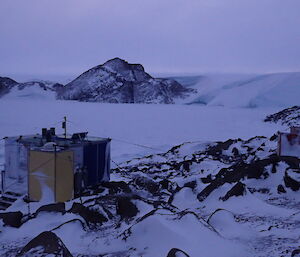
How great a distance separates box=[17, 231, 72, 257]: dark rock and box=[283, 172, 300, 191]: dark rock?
13.6 ft

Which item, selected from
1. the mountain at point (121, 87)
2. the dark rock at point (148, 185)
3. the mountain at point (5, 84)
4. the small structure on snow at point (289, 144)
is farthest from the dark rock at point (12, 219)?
the mountain at point (5, 84)

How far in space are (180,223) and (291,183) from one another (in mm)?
3058

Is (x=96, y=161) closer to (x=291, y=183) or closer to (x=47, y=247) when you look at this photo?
(x=291, y=183)

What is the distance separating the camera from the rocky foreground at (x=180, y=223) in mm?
3969

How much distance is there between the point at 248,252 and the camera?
12.8 feet

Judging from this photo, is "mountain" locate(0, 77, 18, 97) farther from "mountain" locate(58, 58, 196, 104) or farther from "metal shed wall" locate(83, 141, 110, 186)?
"metal shed wall" locate(83, 141, 110, 186)

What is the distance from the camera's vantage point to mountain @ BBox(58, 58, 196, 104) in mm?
87562

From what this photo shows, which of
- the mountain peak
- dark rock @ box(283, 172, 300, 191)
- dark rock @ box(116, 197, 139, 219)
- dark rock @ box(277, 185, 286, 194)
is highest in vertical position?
the mountain peak

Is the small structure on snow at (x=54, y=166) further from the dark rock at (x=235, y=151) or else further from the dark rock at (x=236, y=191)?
the dark rock at (x=235, y=151)

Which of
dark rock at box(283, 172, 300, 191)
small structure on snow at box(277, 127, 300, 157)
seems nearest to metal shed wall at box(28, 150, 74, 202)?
dark rock at box(283, 172, 300, 191)

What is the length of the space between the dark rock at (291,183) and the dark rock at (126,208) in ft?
9.28

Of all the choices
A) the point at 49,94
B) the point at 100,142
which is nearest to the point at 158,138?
the point at 100,142

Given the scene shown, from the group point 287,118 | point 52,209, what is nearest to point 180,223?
point 52,209

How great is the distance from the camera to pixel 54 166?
739 centimetres
